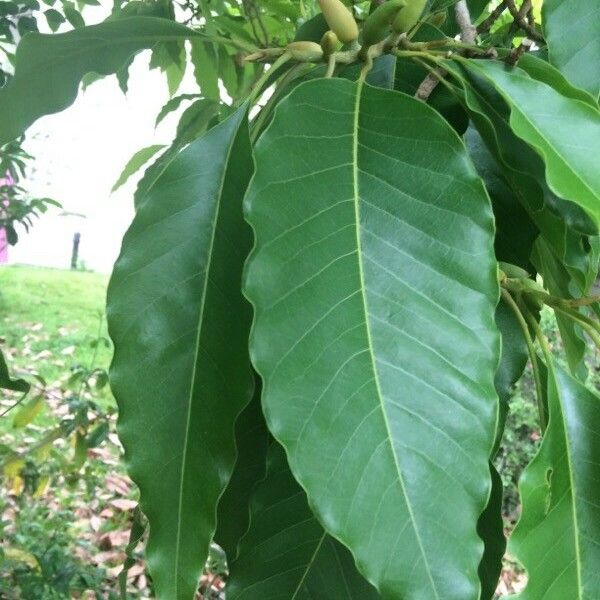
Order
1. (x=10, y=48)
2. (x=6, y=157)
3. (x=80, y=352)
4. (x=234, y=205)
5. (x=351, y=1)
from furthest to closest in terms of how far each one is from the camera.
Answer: (x=80, y=352) → (x=10, y=48) → (x=6, y=157) → (x=351, y=1) → (x=234, y=205)

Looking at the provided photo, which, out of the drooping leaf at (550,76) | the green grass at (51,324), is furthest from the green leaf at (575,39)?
the green grass at (51,324)

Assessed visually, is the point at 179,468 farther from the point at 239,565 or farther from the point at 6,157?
the point at 6,157

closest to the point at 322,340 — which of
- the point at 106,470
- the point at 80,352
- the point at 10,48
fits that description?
the point at 10,48

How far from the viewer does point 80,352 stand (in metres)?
3.65

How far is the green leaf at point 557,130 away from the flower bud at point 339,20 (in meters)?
0.09

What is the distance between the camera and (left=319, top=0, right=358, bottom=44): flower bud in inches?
22.7

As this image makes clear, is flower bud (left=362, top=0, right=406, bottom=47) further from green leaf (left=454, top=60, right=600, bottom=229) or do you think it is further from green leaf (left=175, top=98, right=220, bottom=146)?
green leaf (left=175, top=98, right=220, bottom=146)

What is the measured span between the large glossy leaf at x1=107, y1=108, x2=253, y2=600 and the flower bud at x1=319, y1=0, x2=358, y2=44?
0.58ft

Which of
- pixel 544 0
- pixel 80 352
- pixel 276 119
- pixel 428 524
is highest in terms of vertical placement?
pixel 544 0

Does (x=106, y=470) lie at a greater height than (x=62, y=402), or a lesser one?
lesser

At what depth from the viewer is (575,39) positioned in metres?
0.60

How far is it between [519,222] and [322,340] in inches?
11.1

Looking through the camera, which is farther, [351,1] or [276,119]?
[351,1]

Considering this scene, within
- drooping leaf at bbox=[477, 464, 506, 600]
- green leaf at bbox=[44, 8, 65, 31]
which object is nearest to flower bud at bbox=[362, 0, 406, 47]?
drooping leaf at bbox=[477, 464, 506, 600]
